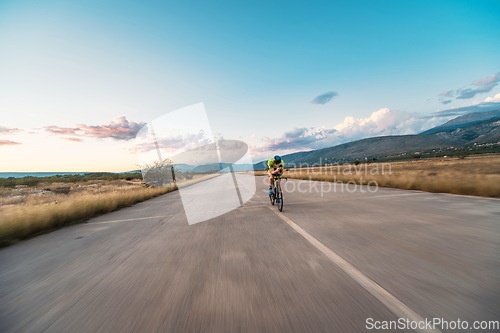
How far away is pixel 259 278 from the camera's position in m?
2.94

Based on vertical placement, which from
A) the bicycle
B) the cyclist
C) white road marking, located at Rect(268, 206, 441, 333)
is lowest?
white road marking, located at Rect(268, 206, 441, 333)

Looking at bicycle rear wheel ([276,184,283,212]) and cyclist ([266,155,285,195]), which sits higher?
cyclist ([266,155,285,195])

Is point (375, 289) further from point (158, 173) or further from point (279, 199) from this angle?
point (158, 173)

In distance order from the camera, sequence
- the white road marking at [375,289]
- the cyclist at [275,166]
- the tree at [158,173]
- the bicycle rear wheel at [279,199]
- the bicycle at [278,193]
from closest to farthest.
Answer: the white road marking at [375,289] → the bicycle rear wheel at [279,199] → the bicycle at [278,193] → the cyclist at [275,166] → the tree at [158,173]

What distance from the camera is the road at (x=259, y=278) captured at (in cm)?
212

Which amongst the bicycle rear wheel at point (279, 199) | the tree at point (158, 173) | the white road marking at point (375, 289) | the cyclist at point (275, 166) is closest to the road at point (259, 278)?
the white road marking at point (375, 289)

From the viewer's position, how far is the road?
6.94ft

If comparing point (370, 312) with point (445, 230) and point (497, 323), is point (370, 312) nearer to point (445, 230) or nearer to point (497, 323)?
point (497, 323)

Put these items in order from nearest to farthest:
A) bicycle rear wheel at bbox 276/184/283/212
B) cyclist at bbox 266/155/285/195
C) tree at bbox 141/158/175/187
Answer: bicycle rear wheel at bbox 276/184/283/212 → cyclist at bbox 266/155/285/195 → tree at bbox 141/158/175/187

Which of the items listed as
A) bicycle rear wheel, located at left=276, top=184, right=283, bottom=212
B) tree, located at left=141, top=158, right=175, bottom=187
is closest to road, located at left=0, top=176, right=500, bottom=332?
bicycle rear wheel, located at left=276, top=184, right=283, bottom=212

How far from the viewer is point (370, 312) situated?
2094 mm

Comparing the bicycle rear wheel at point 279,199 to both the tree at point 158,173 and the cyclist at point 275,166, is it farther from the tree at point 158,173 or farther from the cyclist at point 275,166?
the tree at point 158,173

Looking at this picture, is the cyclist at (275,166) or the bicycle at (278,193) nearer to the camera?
the bicycle at (278,193)

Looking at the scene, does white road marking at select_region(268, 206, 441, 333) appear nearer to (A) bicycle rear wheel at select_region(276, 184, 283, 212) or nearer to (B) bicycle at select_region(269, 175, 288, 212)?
(A) bicycle rear wheel at select_region(276, 184, 283, 212)
